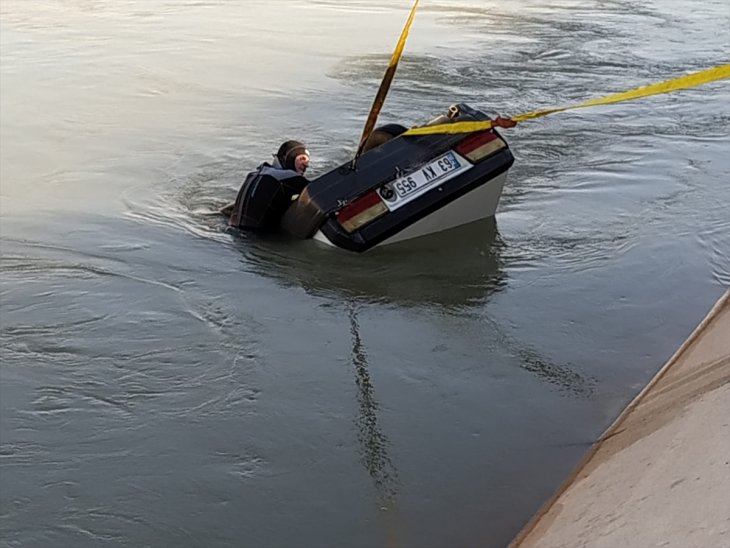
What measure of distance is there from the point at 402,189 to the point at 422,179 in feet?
0.62

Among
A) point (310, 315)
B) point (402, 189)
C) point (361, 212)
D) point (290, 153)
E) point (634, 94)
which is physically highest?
point (634, 94)

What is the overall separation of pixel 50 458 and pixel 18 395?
0.81m

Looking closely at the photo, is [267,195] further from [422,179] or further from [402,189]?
[422,179]

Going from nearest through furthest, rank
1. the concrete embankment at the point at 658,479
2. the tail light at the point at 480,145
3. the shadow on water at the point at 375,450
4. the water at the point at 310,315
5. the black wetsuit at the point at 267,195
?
the concrete embankment at the point at 658,479 → the shadow on water at the point at 375,450 → the water at the point at 310,315 → the tail light at the point at 480,145 → the black wetsuit at the point at 267,195

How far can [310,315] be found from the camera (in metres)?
7.56

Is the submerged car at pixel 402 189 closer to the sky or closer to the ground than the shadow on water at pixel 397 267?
closer to the sky

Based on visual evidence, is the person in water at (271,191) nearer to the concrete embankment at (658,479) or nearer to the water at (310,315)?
the water at (310,315)

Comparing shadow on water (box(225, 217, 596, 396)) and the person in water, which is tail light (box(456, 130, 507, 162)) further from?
the person in water

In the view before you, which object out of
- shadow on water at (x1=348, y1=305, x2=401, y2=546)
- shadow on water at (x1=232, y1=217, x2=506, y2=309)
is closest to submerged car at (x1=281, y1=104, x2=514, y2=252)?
shadow on water at (x1=232, y1=217, x2=506, y2=309)

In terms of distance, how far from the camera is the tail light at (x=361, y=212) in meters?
8.52

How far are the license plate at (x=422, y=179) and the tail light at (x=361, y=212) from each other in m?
0.06

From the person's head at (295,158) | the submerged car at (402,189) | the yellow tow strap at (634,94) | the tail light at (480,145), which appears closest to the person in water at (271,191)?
the person's head at (295,158)

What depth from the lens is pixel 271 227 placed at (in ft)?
30.2

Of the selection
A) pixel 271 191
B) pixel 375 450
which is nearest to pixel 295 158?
pixel 271 191
